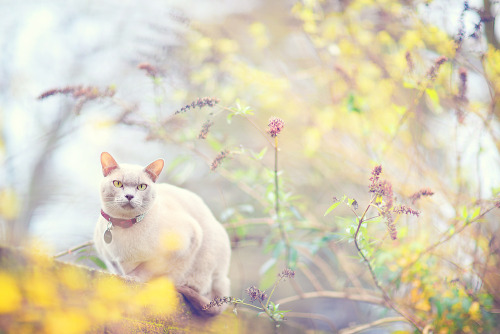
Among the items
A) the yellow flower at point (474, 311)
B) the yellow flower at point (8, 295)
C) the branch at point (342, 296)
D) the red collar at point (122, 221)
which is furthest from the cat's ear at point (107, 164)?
the yellow flower at point (474, 311)

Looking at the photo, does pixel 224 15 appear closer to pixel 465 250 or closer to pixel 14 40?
pixel 14 40

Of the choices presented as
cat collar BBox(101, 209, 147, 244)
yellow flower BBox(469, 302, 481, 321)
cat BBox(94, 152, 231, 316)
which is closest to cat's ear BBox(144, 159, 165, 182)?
cat BBox(94, 152, 231, 316)

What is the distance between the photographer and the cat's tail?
1.11 m

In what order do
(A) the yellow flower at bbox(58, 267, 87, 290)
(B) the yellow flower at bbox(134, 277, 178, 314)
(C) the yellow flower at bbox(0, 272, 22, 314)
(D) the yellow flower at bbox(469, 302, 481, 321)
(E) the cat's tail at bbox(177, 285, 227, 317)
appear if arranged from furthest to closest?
(D) the yellow flower at bbox(469, 302, 481, 321)
(E) the cat's tail at bbox(177, 285, 227, 317)
(B) the yellow flower at bbox(134, 277, 178, 314)
(A) the yellow flower at bbox(58, 267, 87, 290)
(C) the yellow flower at bbox(0, 272, 22, 314)

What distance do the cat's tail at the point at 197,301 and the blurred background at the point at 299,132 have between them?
209mm

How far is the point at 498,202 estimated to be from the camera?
1.17 metres

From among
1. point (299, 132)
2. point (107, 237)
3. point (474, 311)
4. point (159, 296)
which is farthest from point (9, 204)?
point (474, 311)

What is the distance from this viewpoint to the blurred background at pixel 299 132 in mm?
1471

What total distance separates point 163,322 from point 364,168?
1207mm

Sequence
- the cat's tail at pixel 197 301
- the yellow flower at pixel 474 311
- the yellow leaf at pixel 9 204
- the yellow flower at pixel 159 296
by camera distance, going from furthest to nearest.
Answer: the yellow leaf at pixel 9 204, the yellow flower at pixel 474 311, the cat's tail at pixel 197 301, the yellow flower at pixel 159 296

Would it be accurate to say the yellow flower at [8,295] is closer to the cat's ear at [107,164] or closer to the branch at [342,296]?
the cat's ear at [107,164]

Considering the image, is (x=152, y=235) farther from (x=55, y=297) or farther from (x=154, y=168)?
(x=55, y=297)

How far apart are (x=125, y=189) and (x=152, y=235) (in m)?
0.15

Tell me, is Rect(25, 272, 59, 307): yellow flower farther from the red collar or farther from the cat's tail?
the cat's tail
